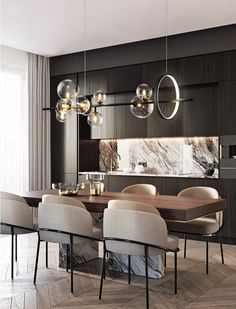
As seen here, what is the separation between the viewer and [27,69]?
7.08m

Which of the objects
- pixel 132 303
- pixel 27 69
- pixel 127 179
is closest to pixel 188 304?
pixel 132 303

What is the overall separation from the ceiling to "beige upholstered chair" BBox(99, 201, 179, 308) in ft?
8.13

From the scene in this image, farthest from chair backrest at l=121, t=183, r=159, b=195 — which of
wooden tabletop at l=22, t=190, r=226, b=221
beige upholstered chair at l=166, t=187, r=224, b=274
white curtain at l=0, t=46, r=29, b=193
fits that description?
white curtain at l=0, t=46, r=29, b=193

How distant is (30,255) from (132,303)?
194cm

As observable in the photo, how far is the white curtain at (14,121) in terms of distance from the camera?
21.8 feet

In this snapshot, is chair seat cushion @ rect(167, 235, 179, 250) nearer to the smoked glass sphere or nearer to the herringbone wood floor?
the herringbone wood floor

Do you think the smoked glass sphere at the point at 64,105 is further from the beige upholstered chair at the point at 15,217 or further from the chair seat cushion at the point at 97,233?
the chair seat cushion at the point at 97,233

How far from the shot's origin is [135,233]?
333cm

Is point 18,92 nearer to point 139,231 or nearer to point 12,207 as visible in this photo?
point 12,207

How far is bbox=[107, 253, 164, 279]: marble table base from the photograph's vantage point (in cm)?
408

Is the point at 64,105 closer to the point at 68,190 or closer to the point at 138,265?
the point at 68,190

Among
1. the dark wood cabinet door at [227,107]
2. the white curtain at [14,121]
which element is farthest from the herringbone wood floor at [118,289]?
the white curtain at [14,121]

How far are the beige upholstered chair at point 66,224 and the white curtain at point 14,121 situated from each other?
3017 millimetres

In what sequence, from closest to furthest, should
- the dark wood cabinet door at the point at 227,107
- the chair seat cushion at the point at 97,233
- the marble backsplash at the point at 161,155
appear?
the chair seat cushion at the point at 97,233 < the dark wood cabinet door at the point at 227,107 < the marble backsplash at the point at 161,155
